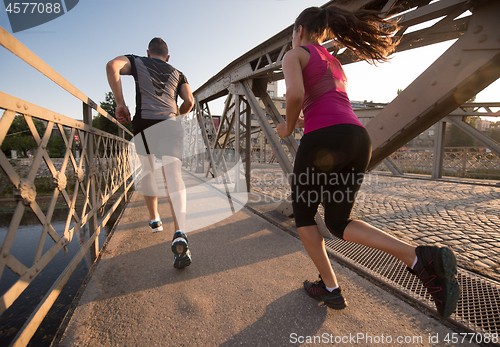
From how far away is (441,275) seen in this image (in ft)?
4.06

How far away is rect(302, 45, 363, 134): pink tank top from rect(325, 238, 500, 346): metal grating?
1.26 m

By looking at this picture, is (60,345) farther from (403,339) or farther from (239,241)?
(403,339)

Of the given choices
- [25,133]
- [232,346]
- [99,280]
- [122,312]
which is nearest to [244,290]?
[232,346]

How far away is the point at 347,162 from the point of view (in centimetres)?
141

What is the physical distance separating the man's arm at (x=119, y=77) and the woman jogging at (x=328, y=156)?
135 cm

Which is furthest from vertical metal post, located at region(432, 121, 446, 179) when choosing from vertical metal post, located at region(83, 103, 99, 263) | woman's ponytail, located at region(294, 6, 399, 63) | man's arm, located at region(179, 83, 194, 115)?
vertical metal post, located at region(83, 103, 99, 263)

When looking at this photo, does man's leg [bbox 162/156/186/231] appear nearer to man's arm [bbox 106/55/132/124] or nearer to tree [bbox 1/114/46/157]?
man's arm [bbox 106/55/132/124]

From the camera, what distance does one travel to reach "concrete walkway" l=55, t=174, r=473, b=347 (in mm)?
1265

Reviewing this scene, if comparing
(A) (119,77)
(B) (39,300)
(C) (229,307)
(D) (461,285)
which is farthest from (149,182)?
(D) (461,285)

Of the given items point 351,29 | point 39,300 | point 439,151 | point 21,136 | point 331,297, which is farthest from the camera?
point 439,151

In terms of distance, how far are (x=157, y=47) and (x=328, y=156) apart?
2.05m

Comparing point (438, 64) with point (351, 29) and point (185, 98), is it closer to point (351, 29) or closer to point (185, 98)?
point (351, 29)

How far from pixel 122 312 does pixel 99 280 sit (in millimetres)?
469

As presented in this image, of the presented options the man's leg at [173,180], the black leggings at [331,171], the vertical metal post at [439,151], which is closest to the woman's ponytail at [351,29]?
the black leggings at [331,171]
